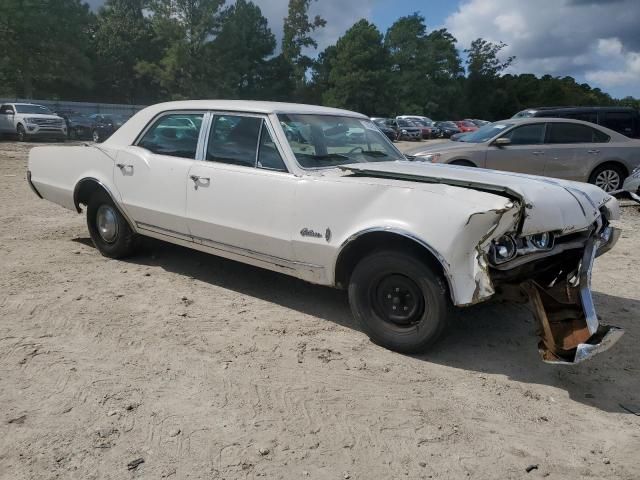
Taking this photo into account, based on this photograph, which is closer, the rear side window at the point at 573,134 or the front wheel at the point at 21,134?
the rear side window at the point at 573,134

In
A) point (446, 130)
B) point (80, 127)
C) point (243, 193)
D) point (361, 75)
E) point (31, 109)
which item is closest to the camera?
point (243, 193)

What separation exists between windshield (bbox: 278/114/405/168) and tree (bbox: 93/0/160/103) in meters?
54.0

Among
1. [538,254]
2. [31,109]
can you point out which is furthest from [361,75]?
[538,254]

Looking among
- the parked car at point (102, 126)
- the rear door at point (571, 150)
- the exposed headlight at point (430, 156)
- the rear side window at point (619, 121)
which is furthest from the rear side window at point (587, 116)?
the parked car at point (102, 126)

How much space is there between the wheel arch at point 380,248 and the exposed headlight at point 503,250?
28 cm

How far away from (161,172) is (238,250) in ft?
3.66

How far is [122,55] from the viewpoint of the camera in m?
54.8

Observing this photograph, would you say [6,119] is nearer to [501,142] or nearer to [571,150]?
[501,142]

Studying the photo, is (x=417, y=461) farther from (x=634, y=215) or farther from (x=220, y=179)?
(x=634, y=215)

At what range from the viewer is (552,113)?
1179cm

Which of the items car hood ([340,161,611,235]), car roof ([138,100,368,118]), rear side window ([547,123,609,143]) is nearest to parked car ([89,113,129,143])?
rear side window ([547,123,609,143])

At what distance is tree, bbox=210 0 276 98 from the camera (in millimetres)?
48531

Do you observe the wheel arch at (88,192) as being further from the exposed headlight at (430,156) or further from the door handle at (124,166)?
the exposed headlight at (430,156)

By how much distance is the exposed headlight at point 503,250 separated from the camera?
10.8 feet
